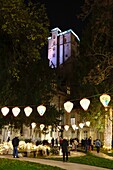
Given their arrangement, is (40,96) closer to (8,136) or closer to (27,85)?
(27,85)

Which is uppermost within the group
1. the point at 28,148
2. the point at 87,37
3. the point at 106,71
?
the point at 87,37

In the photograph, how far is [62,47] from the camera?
354 ft

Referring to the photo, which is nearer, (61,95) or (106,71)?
(106,71)

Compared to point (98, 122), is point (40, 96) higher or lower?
higher

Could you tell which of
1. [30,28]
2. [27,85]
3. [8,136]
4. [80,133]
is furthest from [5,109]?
[80,133]

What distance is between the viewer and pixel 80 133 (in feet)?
209

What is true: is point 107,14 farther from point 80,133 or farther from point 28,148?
point 80,133

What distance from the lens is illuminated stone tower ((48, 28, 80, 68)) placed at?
345 ft

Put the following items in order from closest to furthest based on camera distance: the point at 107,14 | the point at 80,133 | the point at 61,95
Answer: the point at 107,14, the point at 61,95, the point at 80,133

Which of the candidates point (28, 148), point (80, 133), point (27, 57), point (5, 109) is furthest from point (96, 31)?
point (80, 133)

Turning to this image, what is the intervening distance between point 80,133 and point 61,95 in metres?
9.65

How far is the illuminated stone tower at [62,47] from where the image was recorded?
10519 centimetres

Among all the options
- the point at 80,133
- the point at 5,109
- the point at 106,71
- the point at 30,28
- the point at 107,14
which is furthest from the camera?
the point at 80,133

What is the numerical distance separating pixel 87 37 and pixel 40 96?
8798 mm
